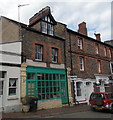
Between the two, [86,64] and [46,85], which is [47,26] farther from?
[86,64]

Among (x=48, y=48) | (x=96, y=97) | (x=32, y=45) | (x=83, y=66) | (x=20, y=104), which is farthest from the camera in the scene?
(x=83, y=66)

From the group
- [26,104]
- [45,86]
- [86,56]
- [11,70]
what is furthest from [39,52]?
[86,56]

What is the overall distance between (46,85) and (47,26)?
646cm

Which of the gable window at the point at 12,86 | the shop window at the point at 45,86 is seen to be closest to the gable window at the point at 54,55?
the shop window at the point at 45,86

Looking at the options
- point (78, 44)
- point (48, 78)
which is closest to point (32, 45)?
point (48, 78)

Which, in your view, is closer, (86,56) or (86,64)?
(86,64)

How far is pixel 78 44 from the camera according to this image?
1928cm

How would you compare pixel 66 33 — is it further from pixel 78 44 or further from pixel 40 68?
pixel 40 68

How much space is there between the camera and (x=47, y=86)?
1464 centimetres

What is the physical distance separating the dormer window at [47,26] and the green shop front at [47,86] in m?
4.20

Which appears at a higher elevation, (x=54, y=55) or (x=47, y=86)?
(x=54, y=55)

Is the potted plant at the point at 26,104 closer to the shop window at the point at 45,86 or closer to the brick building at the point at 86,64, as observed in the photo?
the shop window at the point at 45,86

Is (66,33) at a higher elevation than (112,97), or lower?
higher

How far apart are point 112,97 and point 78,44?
8503 millimetres
